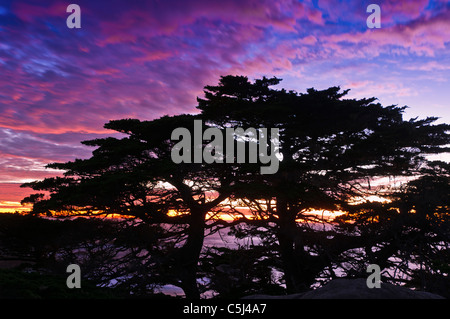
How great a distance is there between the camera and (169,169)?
1080 centimetres

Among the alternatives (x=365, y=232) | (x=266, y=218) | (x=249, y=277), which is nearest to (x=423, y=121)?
(x=365, y=232)

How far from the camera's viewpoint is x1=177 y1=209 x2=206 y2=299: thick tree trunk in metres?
13.2

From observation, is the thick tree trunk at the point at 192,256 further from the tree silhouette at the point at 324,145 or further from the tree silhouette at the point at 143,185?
the tree silhouette at the point at 324,145

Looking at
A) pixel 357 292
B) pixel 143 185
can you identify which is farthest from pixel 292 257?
pixel 357 292

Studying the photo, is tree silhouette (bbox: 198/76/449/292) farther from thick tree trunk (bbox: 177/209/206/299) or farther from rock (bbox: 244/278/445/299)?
rock (bbox: 244/278/445/299)

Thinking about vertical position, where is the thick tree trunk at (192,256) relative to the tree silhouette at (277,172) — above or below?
below

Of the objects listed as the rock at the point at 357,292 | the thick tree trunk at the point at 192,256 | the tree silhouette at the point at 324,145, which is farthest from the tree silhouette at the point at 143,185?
the rock at the point at 357,292

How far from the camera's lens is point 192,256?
1368 cm

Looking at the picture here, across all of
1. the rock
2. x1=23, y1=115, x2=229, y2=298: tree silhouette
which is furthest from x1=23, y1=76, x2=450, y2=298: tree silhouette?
the rock

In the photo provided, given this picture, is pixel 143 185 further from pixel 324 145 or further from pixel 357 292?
pixel 357 292

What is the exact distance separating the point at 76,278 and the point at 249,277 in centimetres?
Result: 998

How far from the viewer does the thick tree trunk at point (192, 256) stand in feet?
43.2

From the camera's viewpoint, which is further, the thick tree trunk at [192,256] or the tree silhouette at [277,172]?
the thick tree trunk at [192,256]
